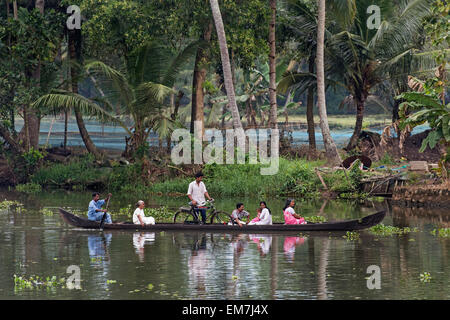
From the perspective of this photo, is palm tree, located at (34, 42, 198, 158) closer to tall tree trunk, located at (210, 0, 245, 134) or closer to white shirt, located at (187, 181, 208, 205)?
tall tree trunk, located at (210, 0, 245, 134)

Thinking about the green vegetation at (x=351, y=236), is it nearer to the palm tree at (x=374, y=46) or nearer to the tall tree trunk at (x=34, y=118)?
the palm tree at (x=374, y=46)

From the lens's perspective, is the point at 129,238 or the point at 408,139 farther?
the point at 408,139

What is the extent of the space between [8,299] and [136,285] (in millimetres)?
2336

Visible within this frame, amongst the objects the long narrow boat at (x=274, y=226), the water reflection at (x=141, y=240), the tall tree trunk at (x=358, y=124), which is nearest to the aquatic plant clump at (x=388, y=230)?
the long narrow boat at (x=274, y=226)

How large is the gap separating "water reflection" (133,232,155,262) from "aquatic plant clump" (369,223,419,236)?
6.04 metres

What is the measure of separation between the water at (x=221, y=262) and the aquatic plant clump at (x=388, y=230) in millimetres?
367

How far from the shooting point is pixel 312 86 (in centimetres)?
3972

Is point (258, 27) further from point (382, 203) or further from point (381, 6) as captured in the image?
point (382, 203)

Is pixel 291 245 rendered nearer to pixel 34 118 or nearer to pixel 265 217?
pixel 265 217

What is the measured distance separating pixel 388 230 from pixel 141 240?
267 inches

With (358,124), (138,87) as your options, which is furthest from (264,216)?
(358,124)

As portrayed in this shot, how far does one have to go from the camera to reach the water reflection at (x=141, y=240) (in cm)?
1845

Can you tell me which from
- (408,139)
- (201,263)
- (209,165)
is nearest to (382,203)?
(209,165)

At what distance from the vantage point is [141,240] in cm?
2064
